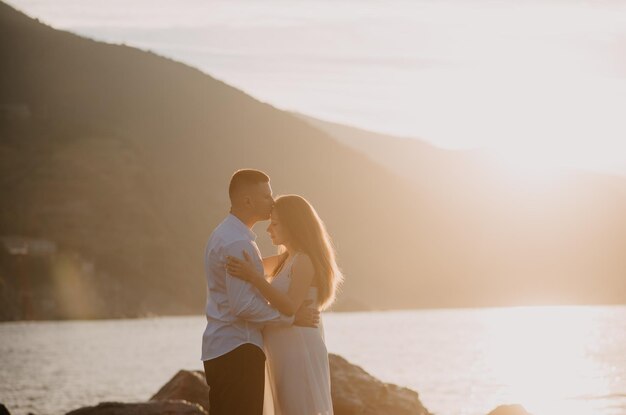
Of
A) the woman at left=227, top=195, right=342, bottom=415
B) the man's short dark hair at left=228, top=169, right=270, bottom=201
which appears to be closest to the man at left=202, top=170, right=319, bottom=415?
the man's short dark hair at left=228, top=169, right=270, bottom=201

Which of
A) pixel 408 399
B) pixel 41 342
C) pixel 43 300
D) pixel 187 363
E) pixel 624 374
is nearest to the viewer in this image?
pixel 408 399

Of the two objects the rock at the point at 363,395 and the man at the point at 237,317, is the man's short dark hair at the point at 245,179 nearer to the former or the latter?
the man at the point at 237,317

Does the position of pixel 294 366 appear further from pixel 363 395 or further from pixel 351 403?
pixel 363 395

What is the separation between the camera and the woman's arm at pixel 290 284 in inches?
300

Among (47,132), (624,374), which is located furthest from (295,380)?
(47,132)

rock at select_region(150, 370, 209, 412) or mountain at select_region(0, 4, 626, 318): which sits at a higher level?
mountain at select_region(0, 4, 626, 318)

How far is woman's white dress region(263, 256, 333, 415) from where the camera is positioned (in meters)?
8.04

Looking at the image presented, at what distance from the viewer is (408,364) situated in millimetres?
65688

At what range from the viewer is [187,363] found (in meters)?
65.1

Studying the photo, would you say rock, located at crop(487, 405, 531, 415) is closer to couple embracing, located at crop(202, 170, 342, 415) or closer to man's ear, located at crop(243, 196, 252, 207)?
couple embracing, located at crop(202, 170, 342, 415)

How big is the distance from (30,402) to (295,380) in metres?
34.6

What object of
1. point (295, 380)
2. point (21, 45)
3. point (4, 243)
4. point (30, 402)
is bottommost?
point (30, 402)

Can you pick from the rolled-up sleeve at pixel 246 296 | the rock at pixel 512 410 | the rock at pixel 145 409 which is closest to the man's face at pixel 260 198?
the rolled-up sleeve at pixel 246 296

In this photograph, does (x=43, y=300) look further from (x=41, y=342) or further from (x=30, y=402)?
(x=30, y=402)
